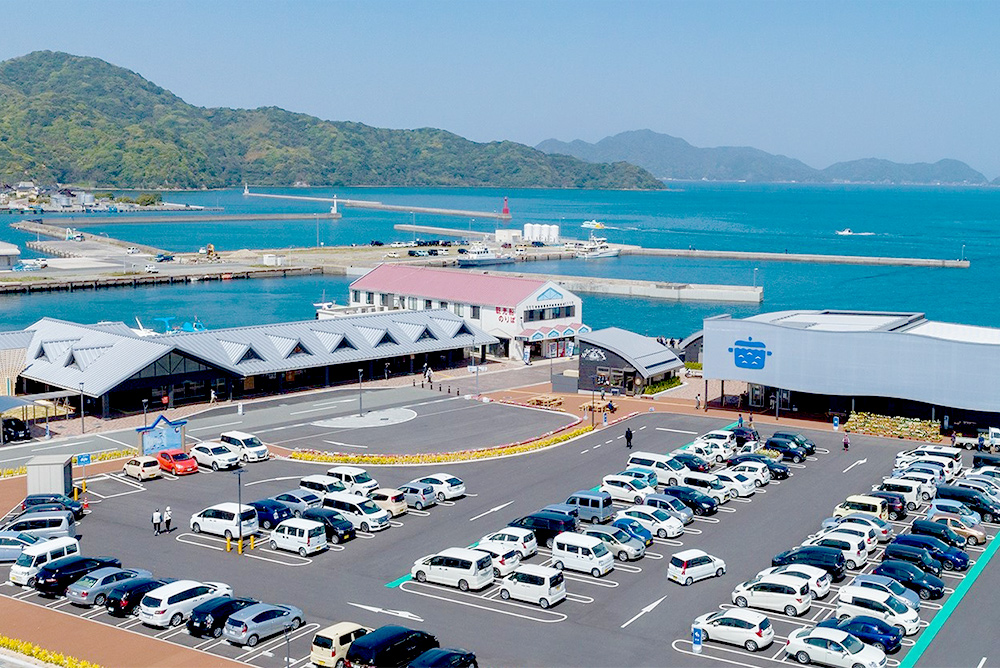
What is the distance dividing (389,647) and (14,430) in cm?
2497

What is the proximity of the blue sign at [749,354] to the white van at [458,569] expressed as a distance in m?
22.0

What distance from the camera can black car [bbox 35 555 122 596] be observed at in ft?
76.1

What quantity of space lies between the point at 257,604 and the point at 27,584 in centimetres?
631

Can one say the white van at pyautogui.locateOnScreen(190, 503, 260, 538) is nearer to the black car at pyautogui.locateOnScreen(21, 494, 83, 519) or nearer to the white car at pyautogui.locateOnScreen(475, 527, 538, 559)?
the black car at pyautogui.locateOnScreen(21, 494, 83, 519)

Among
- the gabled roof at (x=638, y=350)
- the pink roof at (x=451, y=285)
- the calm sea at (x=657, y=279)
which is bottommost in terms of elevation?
the calm sea at (x=657, y=279)

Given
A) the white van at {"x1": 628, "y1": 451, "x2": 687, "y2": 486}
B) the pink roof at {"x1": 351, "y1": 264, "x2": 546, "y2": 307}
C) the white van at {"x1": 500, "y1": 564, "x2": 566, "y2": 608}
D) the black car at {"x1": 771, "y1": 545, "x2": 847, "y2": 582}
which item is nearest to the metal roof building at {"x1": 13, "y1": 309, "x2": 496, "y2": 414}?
the pink roof at {"x1": 351, "y1": 264, "x2": 546, "y2": 307}

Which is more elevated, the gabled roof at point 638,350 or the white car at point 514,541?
the gabled roof at point 638,350

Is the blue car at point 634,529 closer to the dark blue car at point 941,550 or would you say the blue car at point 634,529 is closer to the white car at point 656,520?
the white car at point 656,520

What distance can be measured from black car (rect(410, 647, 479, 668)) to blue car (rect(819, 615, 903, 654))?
275 inches

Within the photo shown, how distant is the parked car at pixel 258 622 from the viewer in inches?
805

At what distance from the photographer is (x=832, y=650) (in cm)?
1952

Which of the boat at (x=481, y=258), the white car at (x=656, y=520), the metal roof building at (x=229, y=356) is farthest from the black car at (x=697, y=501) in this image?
the boat at (x=481, y=258)

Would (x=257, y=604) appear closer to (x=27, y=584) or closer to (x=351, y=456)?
(x=27, y=584)

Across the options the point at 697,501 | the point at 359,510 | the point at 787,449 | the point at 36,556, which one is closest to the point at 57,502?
the point at 36,556
